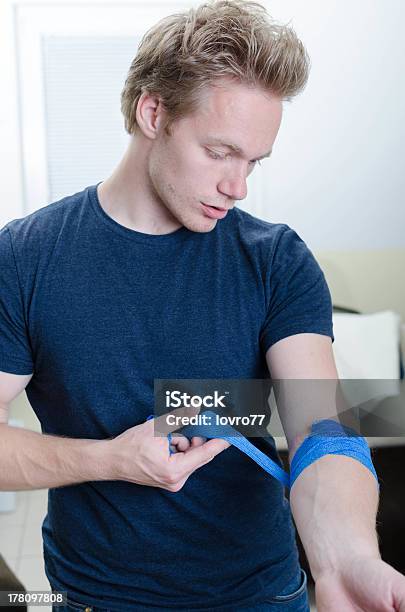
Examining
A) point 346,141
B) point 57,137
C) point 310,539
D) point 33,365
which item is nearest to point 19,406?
point 57,137

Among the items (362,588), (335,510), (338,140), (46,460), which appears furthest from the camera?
(338,140)

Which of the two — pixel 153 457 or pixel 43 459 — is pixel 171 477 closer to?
pixel 153 457

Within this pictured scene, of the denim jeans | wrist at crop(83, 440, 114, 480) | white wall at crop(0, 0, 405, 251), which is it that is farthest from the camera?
white wall at crop(0, 0, 405, 251)

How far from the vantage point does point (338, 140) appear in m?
3.46

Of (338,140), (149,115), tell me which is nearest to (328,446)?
(149,115)

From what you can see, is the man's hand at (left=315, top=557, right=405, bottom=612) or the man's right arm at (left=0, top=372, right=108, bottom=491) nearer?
the man's hand at (left=315, top=557, right=405, bottom=612)

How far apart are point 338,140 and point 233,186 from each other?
8.68 ft

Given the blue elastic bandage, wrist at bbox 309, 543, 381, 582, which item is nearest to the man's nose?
the blue elastic bandage

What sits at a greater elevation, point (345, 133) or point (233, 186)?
point (233, 186)

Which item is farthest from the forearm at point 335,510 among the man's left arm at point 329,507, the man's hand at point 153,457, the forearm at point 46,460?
the forearm at point 46,460

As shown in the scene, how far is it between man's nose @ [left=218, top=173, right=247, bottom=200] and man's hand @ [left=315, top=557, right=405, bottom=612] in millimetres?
428

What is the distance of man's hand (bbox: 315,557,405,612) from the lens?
2.10ft

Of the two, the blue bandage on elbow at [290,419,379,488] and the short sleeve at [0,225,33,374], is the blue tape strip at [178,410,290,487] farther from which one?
the short sleeve at [0,225,33,374]

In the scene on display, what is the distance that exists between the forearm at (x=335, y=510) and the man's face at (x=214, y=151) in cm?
32
